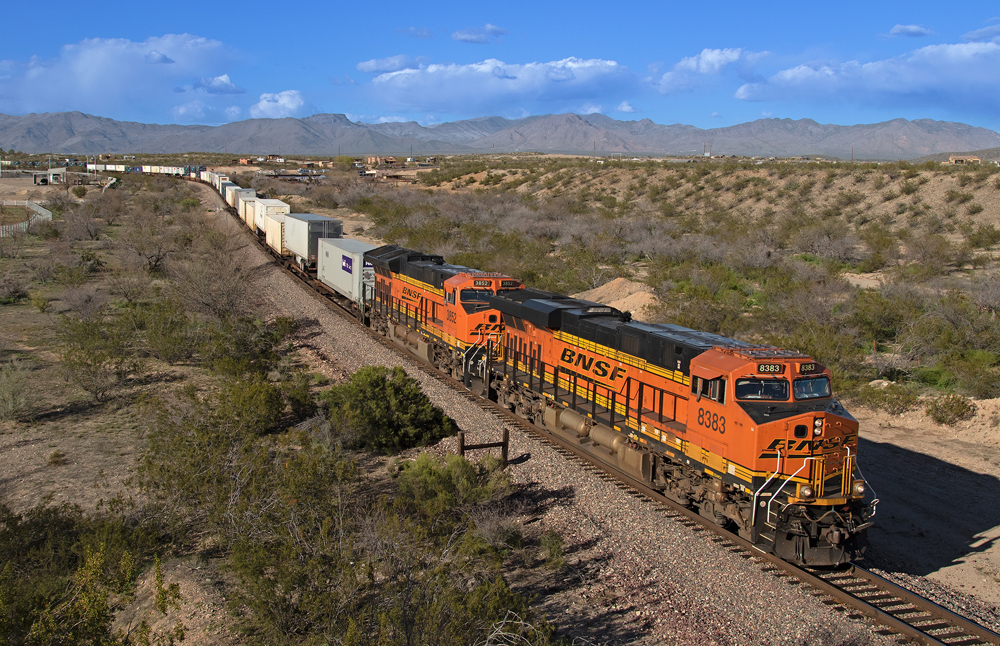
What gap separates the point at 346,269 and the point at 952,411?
2126 cm

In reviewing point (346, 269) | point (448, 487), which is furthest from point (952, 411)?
point (346, 269)

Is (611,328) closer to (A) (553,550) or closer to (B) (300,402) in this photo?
(A) (553,550)

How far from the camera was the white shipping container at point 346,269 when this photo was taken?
84.5 feet

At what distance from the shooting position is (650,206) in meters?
59.9

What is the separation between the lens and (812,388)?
9977mm

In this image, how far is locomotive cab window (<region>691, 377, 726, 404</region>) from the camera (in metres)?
10.1

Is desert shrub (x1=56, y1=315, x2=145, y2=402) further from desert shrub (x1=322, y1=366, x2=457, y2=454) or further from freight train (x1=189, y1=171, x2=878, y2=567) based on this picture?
freight train (x1=189, y1=171, x2=878, y2=567)

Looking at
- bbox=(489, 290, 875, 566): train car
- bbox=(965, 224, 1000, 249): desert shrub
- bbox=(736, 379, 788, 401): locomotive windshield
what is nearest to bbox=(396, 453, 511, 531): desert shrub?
bbox=(489, 290, 875, 566): train car

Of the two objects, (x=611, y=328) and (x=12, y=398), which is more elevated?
(x=611, y=328)

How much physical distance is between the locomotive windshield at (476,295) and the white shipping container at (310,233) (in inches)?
665

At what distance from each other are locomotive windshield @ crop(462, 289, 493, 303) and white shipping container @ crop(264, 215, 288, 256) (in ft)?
76.1

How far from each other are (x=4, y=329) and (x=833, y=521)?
26.6 m

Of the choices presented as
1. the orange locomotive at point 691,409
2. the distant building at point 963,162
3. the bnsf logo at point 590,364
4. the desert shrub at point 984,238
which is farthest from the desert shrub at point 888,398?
the distant building at point 963,162

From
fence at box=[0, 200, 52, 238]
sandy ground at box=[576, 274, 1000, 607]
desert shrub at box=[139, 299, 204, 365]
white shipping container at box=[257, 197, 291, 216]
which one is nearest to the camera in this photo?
sandy ground at box=[576, 274, 1000, 607]
